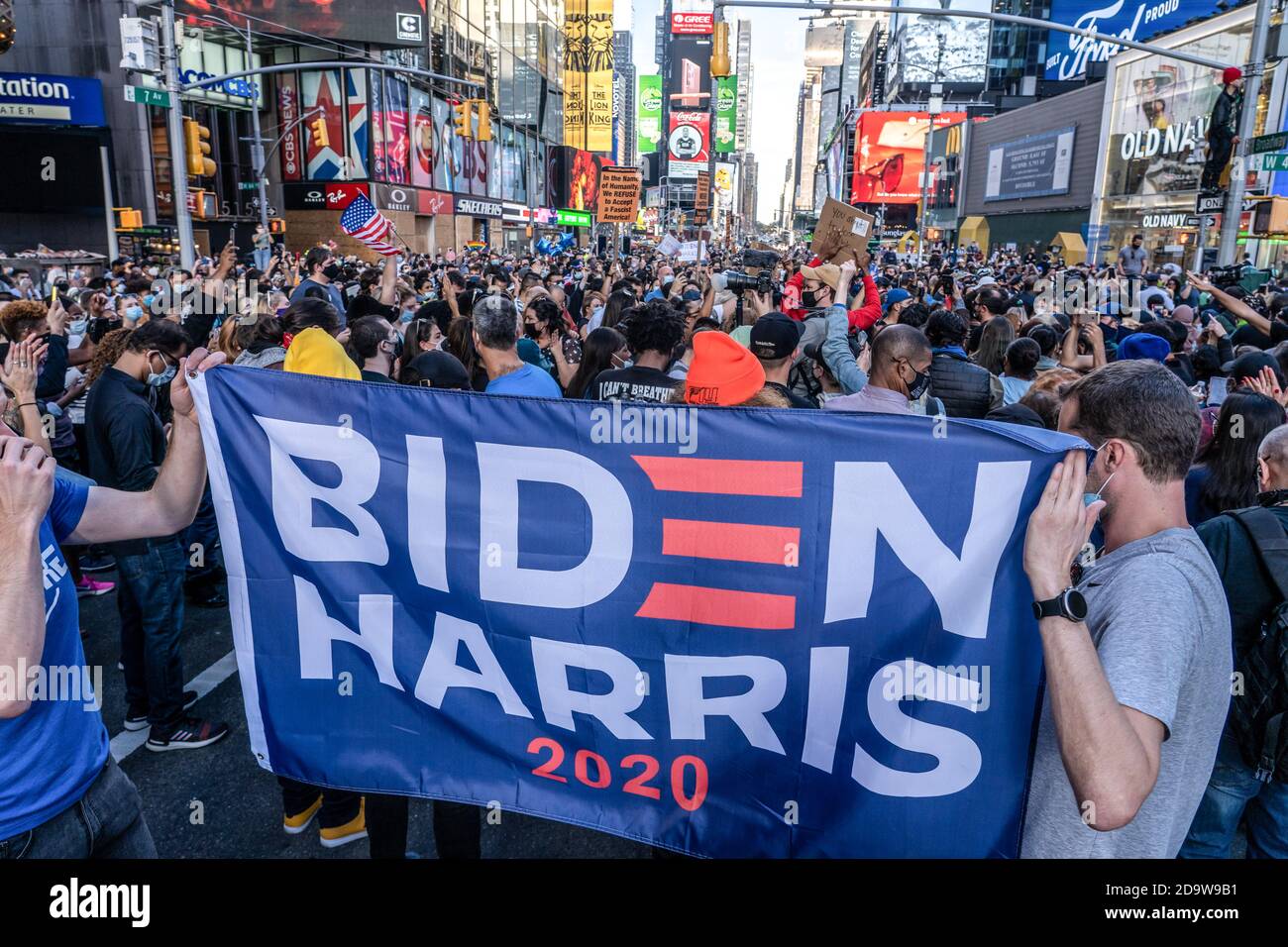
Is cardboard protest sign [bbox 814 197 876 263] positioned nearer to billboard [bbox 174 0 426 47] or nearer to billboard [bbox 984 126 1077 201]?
billboard [bbox 174 0 426 47]

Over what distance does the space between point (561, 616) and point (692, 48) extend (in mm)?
203024

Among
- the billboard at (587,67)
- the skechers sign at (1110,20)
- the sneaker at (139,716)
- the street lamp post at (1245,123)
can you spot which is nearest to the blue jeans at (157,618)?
the sneaker at (139,716)

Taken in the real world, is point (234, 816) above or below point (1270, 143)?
below

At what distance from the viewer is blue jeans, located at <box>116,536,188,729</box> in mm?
4531

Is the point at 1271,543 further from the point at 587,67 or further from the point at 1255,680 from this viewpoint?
the point at 587,67

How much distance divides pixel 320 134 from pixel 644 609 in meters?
41.6

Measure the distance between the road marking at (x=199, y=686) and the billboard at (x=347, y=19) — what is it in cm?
4135

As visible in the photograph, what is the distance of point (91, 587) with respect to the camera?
6801mm

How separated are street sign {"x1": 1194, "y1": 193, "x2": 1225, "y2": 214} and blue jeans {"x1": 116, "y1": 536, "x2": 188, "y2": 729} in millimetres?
15001

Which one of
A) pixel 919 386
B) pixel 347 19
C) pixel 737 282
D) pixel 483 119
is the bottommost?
pixel 919 386

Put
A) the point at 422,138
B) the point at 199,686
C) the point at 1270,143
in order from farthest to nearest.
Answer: the point at 422,138, the point at 1270,143, the point at 199,686

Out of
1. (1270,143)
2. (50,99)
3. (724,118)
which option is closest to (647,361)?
(1270,143)

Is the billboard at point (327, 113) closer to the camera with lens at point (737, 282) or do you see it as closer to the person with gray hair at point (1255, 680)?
the camera with lens at point (737, 282)
